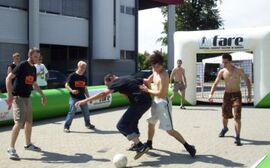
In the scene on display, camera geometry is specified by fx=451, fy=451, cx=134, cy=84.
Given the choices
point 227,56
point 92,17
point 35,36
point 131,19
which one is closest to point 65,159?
point 227,56

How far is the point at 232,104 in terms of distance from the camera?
9172 mm

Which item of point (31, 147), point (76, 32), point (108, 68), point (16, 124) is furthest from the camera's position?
point (108, 68)

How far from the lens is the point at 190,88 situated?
1708cm

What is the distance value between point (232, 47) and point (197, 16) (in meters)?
41.0

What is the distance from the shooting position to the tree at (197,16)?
184 ft

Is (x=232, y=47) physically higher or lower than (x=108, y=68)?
higher

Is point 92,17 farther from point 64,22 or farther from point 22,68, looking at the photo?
point 22,68

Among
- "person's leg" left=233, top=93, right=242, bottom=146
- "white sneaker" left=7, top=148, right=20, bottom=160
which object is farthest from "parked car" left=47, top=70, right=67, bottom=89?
"white sneaker" left=7, top=148, right=20, bottom=160

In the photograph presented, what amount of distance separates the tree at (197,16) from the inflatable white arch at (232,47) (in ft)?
129

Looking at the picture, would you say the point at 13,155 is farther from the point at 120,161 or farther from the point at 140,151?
the point at 140,151

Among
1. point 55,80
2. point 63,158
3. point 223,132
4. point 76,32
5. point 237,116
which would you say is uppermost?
point 76,32

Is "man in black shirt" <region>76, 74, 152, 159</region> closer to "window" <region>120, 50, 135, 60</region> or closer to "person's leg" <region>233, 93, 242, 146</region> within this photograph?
"person's leg" <region>233, 93, 242, 146</region>

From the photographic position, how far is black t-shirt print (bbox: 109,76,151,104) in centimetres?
714

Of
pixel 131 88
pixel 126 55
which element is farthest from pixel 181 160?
pixel 126 55
